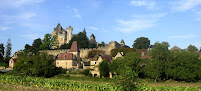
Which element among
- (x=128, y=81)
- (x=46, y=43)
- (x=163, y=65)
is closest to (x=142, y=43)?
(x=46, y=43)

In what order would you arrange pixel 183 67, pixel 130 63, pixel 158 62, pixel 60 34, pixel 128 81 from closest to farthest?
pixel 128 81, pixel 183 67, pixel 158 62, pixel 130 63, pixel 60 34

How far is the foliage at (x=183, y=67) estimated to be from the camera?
139 feet

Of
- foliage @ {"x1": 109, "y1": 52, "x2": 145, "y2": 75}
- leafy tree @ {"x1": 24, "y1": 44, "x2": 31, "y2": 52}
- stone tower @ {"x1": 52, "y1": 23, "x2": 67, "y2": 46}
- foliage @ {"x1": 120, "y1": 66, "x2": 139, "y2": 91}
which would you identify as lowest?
foliage @ {"x1": 120, "y1": 66, "x2": 139, "y2": 91}

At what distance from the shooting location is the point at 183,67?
43.4 m

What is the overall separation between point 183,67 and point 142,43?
151 ft

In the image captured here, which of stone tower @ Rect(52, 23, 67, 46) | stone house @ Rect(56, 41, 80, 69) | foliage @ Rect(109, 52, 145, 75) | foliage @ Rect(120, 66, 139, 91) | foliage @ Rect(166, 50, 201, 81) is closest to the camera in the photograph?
foliage @ Rect(120, 66, 139, 91)

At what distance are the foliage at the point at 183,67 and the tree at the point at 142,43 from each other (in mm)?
41627

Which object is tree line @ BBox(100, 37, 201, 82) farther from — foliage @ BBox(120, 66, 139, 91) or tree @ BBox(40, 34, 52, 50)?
tree @ BBox(40, 34, 52, 50)

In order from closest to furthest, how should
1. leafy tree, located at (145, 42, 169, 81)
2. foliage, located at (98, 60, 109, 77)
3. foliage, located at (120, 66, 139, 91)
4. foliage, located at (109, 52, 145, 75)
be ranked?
foliage, located at (120, 66, 139, 91)
leafy tree, located at (145, 42, 169, 81)
foliage, located at (109, 52, 145, 75)
foliage, located at (98, 60, 109, 77)

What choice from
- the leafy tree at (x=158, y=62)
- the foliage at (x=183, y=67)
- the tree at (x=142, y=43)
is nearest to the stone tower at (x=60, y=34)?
the tree at (x=142, y=43)

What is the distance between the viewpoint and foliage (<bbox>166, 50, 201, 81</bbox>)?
42375mm

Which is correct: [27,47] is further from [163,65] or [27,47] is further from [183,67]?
[183,67]

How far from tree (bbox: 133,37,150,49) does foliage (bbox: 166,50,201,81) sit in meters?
41.6

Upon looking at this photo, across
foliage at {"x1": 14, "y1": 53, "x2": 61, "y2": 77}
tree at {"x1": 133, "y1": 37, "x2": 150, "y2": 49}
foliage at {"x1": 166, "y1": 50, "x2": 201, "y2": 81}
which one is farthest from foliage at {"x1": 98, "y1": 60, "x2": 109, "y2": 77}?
tree at {"x1": 133, "y1": 37, "x2": 150, "y2": 49}
